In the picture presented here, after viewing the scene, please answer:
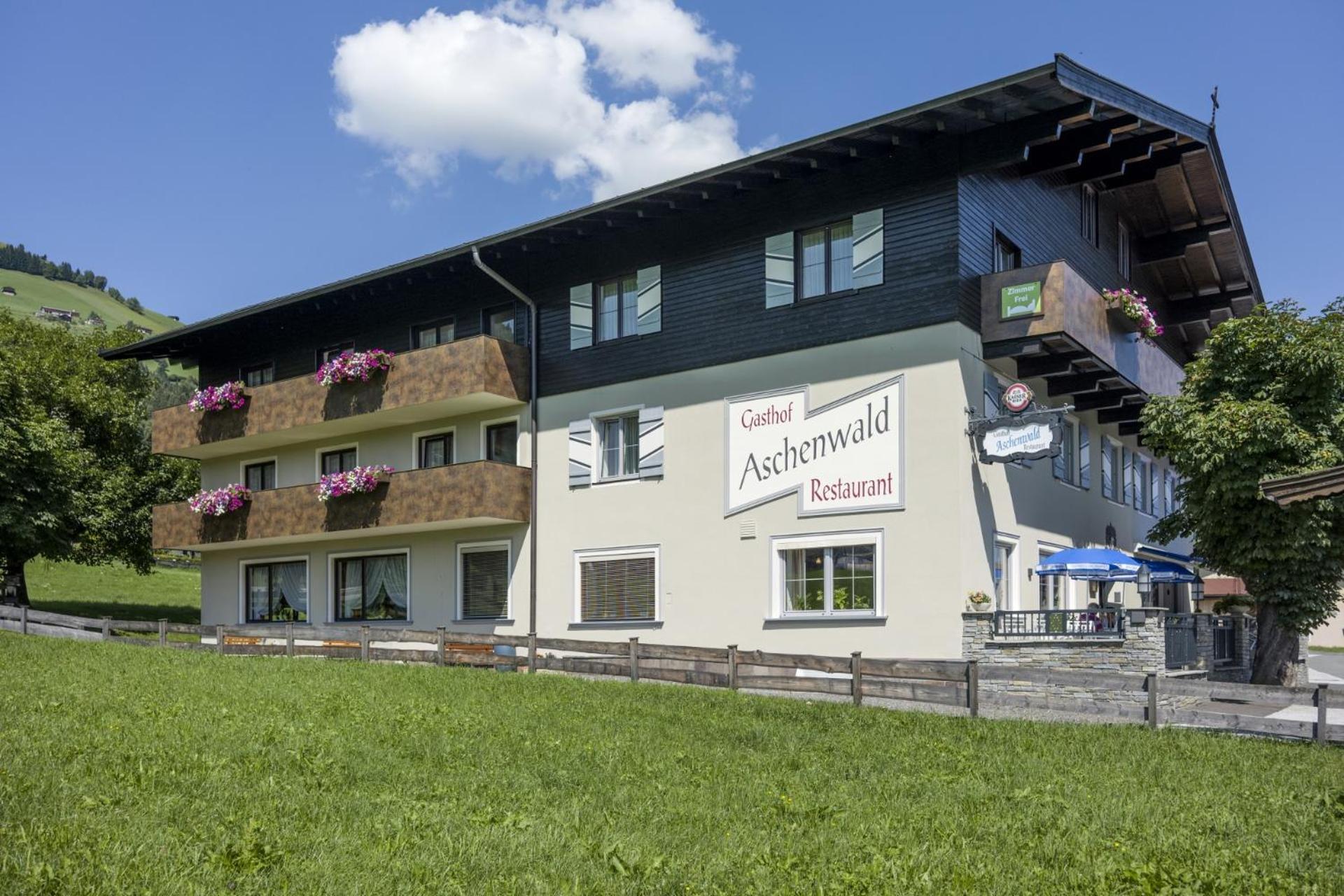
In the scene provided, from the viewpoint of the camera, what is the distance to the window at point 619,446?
2384cm

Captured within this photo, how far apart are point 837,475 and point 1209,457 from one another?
724 centimetres

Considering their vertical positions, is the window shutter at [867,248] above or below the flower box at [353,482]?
→ above

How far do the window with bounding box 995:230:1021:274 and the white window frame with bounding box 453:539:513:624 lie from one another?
1103 cm

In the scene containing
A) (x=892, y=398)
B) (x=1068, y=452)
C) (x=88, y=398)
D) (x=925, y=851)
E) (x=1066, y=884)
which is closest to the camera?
(x=1066, y=884)

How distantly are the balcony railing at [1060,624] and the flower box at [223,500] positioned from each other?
18.1 m

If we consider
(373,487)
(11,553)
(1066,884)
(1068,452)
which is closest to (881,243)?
(1068,452)

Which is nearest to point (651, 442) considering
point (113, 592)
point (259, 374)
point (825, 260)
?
point (825, 260)

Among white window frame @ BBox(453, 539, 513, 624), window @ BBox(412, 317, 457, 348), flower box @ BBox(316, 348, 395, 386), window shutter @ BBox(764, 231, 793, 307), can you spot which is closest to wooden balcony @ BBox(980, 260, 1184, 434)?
window shutter @ BBox(764, 231, 793, 307)

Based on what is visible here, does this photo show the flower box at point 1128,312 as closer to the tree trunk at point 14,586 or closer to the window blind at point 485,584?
the window blind at point 485,584

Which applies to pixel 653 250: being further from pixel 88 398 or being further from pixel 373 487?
pixel 88 398

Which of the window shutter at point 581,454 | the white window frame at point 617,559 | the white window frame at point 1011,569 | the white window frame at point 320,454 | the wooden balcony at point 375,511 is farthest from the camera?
the white window frame at point 320,454

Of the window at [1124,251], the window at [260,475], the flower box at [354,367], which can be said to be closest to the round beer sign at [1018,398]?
the window at [1124,251]

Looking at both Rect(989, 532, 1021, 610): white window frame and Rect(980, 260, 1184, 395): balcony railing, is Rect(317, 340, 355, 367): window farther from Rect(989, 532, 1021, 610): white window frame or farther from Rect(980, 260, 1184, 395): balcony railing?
Rect(989, 532, 1021, 610): white window frame

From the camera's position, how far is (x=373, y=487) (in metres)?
26.3
